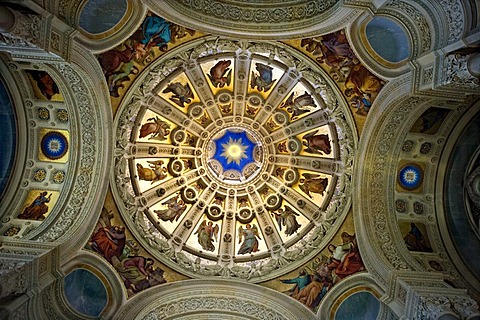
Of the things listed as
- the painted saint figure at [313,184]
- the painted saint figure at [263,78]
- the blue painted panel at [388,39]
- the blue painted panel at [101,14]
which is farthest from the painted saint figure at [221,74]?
the blue painted panel at [388,39]

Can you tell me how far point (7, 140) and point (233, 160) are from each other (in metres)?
8.64

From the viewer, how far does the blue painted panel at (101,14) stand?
33.4ft

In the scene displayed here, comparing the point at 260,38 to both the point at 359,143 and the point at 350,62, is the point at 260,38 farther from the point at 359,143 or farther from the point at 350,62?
the point at 359,143

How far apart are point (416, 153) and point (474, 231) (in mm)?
2883

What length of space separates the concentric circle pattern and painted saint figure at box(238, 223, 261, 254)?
0.13 ft

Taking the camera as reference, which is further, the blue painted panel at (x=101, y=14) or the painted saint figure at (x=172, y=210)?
the painted saint figure at (x=172, y=210)

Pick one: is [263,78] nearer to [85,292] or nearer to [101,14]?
[101,14]

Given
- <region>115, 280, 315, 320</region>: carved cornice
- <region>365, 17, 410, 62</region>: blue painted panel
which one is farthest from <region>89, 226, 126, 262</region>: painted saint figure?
<region>365, 17, 410, 62</region>: blue painted panel

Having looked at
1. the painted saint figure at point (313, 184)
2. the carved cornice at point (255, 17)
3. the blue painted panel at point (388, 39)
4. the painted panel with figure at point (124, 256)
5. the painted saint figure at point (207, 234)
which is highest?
the carved cornice at point (255, 17)

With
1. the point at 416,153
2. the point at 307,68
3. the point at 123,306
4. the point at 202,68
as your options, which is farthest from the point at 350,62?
the point at 123,306

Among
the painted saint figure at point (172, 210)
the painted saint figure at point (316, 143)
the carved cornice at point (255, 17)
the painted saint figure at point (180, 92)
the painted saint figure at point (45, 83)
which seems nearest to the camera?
the carved cornice at point (255, 17)

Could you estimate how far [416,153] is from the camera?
43.1 ft

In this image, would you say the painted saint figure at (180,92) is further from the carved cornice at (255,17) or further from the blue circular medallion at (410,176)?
the blue circular medallion at (410,176)

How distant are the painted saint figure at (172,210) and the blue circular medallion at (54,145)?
417 cm
